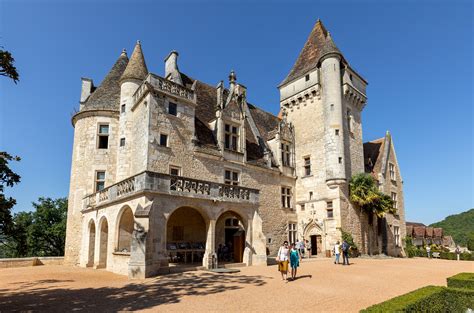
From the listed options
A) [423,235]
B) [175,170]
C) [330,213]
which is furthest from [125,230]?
[423,235]

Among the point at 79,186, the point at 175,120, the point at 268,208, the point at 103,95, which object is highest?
the point at 103,95

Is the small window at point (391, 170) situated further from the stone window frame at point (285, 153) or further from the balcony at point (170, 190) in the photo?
the balcony at point (170, 190)

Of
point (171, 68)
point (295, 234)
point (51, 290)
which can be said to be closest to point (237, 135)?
A: point (171, 68)

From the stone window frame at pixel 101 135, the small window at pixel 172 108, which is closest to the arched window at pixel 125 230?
the small window at pixel 172 108

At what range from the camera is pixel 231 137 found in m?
21.5

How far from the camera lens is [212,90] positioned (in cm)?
2573

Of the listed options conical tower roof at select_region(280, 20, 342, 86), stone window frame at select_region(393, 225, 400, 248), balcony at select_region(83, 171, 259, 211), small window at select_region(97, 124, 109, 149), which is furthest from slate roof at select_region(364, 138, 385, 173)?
small window at select_region(97, 124, 109, 149)

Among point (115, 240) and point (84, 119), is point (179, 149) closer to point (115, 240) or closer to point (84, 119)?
point (115, 240)

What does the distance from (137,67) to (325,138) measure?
15.7 meters

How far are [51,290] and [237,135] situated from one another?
14730mm

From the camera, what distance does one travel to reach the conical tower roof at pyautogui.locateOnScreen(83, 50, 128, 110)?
2078 centimetres

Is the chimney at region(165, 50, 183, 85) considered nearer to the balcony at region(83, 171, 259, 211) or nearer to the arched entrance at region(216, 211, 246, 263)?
the balcony at region(83, 171, 259, 211)

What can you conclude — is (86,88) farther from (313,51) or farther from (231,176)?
(313,51)

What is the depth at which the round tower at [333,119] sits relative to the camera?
79.5 ft
